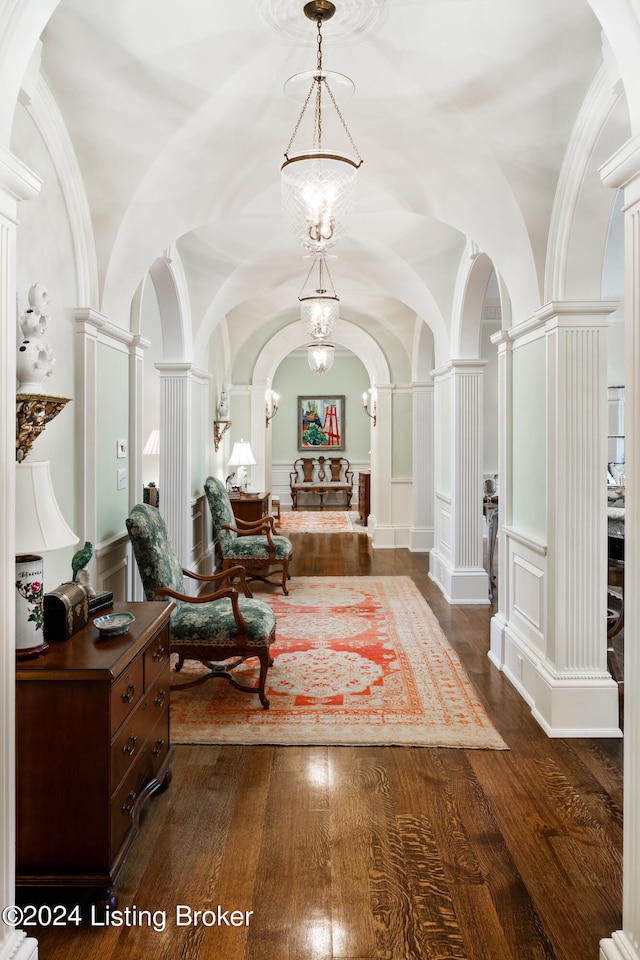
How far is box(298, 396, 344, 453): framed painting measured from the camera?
50.5 feet

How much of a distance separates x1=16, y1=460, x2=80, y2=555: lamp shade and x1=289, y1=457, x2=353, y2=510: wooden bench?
13.0 meters

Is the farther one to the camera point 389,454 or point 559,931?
point 389,454

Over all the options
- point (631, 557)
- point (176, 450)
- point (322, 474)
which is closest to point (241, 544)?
point (176, 450)

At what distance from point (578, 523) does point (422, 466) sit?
5.49 metres

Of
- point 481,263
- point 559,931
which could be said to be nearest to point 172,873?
point 559,931

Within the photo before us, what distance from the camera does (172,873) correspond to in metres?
2.29

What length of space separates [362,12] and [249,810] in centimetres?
330

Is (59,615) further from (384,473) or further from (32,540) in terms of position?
(384,473)

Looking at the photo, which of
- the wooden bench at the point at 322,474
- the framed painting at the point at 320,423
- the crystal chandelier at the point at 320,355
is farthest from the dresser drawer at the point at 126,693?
the framed painting at the point at 320,423

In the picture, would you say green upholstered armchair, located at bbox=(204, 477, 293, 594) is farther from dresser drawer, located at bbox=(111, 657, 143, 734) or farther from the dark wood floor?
dresser drawer, located at bbox=(111, 657, 143, 734)

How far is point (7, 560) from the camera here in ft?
5.66

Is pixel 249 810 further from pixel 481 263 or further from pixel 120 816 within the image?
pixel 481 263

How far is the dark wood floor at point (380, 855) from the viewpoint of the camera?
1979 millimetres

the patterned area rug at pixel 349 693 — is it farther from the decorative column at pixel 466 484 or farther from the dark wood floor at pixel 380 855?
the decorative column at pixel 466 484
